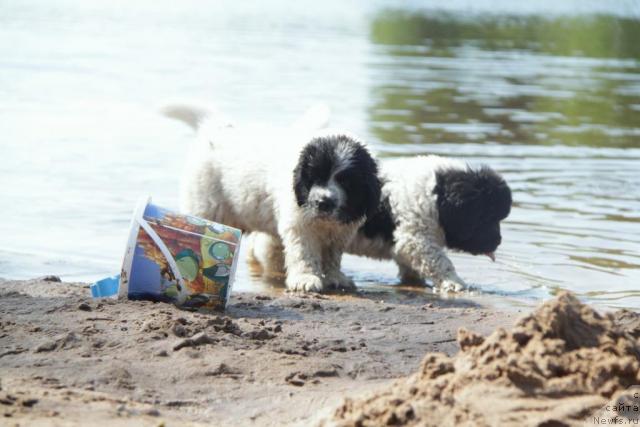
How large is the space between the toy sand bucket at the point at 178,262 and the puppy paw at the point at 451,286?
1873 millimetres

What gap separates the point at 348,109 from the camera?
14.8 m

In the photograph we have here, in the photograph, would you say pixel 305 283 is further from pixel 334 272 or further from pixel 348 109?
pixel 348 109

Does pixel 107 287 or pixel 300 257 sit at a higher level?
pixel 300 257

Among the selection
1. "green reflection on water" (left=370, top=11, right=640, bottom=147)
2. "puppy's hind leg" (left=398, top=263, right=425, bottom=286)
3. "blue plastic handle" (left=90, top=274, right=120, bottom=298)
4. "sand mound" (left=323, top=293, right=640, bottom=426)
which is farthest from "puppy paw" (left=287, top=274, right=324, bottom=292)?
"green reflection on water" (left=370, top=11, right=640, bottom=147)

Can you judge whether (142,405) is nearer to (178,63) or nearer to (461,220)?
(461,220)

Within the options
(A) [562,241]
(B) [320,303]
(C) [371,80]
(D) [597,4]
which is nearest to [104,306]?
(B) [320,303]

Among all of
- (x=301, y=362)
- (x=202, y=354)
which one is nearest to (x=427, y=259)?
(x=301, y=362)

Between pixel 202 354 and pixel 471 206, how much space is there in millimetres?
2955

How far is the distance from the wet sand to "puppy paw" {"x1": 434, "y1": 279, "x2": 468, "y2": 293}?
0.91 m

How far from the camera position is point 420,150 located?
39.0 feet

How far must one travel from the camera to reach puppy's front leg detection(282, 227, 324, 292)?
6.89 m

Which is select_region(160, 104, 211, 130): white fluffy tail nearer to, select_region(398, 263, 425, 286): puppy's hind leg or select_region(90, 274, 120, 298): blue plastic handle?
select_region(398, 263, 425, 286): puppy's hind leg

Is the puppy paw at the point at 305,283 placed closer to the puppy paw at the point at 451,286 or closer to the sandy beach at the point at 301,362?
the sandy beach at the point at 301,362

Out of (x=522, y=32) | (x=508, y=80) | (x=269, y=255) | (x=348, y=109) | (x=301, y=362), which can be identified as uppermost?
(x=522, y=32)
